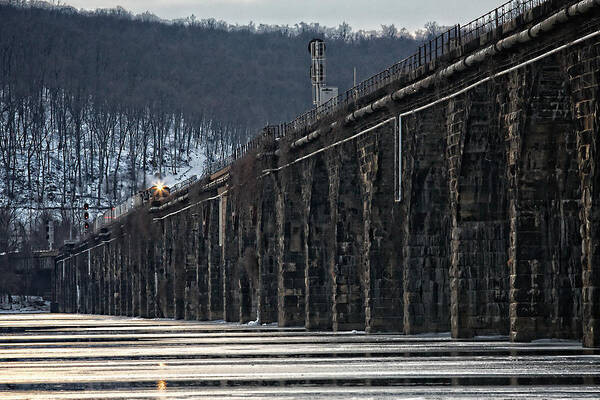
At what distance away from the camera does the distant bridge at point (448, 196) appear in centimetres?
3550

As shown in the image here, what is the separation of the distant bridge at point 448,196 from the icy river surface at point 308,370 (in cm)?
242

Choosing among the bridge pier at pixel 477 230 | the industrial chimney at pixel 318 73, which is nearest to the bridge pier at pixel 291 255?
the industrial chimney at pixel 318 73

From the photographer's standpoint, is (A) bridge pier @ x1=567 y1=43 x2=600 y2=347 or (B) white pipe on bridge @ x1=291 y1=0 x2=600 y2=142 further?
(B) white pipe on bridge @ x1=291 y1=0 x2=600 y2=142

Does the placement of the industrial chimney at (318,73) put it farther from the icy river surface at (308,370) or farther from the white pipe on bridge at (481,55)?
the icy river surface at (308,370)

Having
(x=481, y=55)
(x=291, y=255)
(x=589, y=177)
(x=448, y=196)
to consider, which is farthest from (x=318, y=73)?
(x=589, y=177)

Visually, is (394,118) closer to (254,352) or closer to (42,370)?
(254,352)

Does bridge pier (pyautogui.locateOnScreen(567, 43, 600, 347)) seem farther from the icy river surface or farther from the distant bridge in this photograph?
the icy river surface

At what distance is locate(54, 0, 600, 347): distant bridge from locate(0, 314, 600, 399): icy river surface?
242 centimetres

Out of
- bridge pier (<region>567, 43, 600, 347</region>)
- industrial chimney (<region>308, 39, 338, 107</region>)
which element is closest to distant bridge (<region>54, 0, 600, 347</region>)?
bridge pier (<region>567, 43, 600, 347</region>)

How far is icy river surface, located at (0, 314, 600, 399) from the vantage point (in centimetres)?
2050

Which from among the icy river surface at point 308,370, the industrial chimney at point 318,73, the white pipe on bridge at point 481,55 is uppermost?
the industrial chimney at point 318,73

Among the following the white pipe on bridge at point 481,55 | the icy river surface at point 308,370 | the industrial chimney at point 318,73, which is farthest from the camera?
the industrial chimney at point 318,73

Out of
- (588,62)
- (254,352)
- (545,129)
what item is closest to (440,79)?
(545,129)

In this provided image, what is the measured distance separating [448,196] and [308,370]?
69.2ft
